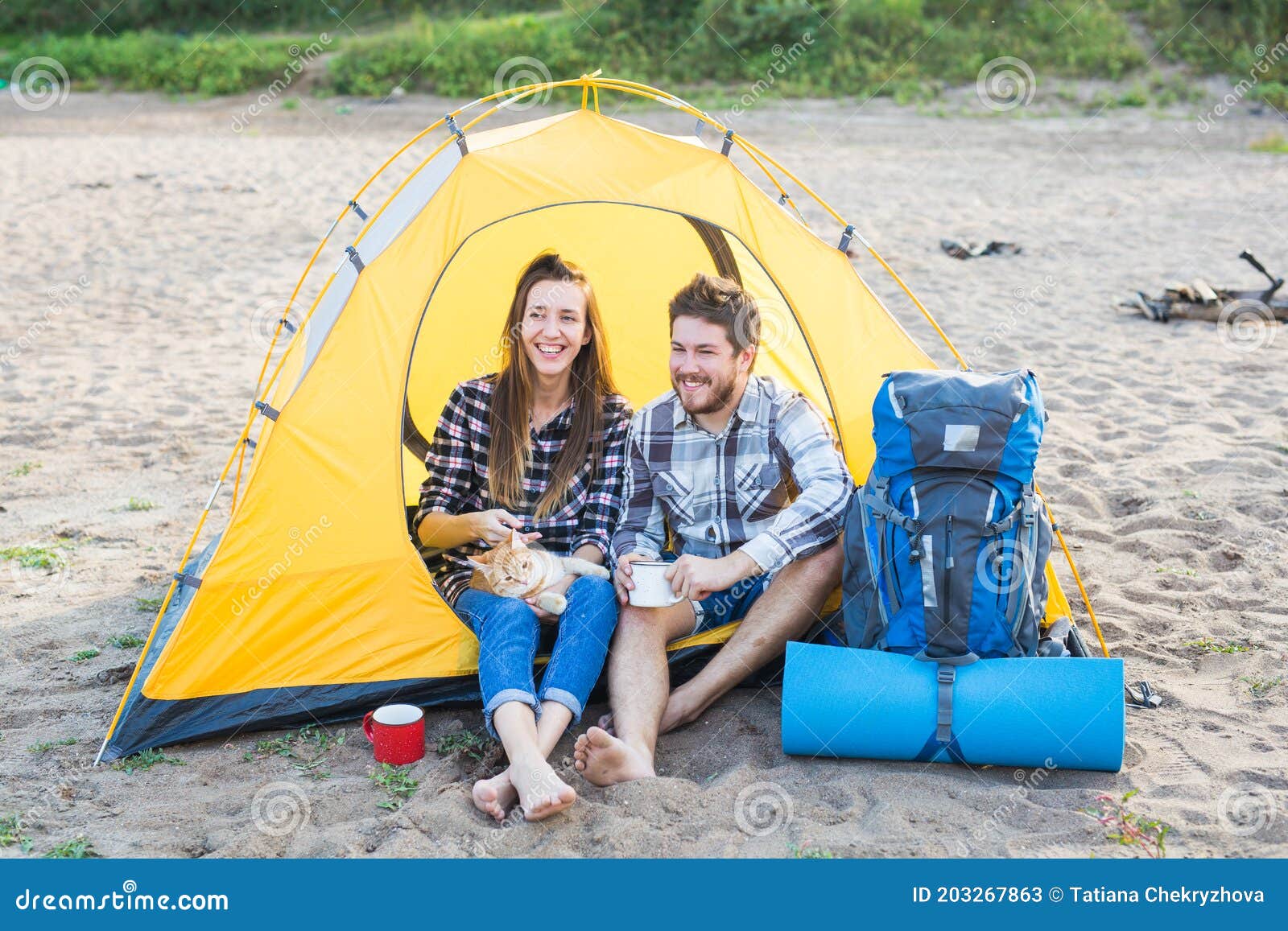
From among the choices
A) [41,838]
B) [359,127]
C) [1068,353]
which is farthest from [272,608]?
[359,127]

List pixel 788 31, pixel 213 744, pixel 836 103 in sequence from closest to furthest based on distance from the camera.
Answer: pixel 213 744 < pixel 836 103 < pixel 788 31

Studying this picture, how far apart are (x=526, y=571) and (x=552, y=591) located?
90 millimetres

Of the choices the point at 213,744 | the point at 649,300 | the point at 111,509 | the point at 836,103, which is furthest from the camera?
the point at 836,103

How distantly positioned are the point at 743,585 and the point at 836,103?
41.7ft

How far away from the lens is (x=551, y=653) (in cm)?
314

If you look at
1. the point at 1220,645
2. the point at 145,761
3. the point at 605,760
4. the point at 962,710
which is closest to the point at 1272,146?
the point at 1220,645

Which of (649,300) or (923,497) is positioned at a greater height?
(649,300)

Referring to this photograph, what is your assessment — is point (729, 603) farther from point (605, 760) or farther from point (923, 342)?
point (923, 342)

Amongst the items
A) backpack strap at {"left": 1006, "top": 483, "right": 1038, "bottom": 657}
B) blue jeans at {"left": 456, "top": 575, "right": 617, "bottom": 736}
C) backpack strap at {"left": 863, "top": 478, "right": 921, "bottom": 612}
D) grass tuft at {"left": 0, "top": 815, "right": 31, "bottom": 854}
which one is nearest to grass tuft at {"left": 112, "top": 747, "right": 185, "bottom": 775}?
grass tuft at {"left": 0, "top": 815, "right": 31, "bottom": 854}

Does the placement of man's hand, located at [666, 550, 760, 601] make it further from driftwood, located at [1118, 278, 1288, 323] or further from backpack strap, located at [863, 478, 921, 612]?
driftwood, located at [1118, 278, 1288, 323]

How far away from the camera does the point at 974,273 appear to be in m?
8.02

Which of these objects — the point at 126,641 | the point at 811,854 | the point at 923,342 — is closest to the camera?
the point at 811,854

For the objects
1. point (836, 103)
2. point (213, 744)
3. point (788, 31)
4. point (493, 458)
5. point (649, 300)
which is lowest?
point (213, 744)

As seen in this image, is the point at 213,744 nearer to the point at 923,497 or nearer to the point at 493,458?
the point at 493,458
